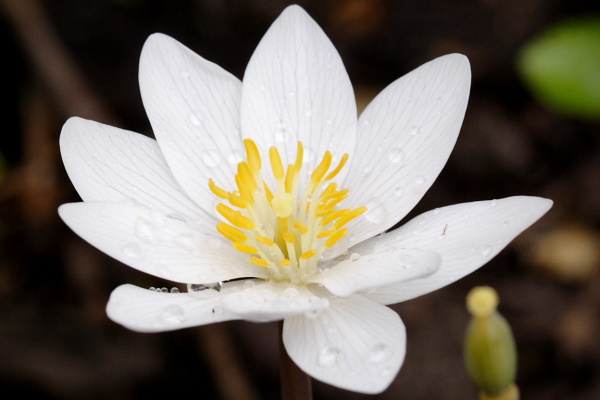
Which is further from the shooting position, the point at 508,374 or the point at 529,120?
the point at 529,120

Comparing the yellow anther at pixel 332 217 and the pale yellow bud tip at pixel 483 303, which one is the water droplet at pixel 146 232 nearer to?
the yellow anther at pixel 332 217

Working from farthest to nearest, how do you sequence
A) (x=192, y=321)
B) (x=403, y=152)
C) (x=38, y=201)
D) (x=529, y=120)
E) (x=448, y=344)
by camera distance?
1. (x=529, y=120)
2. (x=38, y=201)
3. (x=448, y=344)
4. (x=403, y=152)
5. (x=192, y=321)

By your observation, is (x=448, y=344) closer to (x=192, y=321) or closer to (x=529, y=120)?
(x=529, y=120)

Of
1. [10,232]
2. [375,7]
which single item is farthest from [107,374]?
[375,7]

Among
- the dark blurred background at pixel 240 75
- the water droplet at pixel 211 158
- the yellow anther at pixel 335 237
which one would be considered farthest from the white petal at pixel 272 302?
the dark blurred background at pixel 240 75

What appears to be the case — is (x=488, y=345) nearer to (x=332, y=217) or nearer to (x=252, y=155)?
(x=332, y=217)

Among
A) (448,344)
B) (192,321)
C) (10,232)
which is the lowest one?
(448,344)

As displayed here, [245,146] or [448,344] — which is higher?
[245,146]
